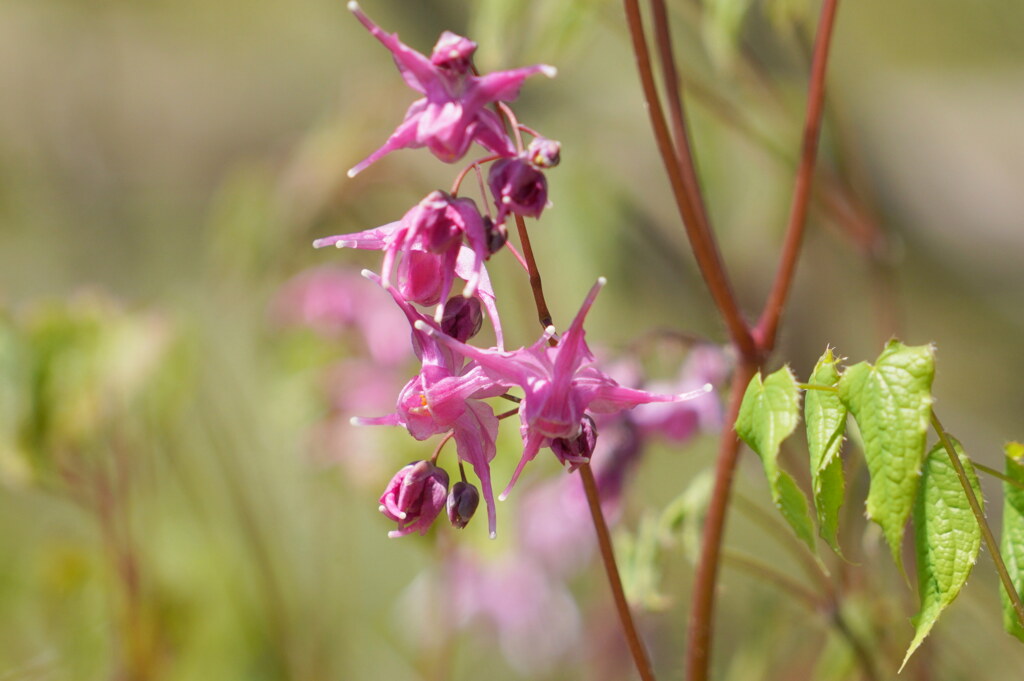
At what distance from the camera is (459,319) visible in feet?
1.35

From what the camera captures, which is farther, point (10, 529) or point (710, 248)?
point (10, 529)

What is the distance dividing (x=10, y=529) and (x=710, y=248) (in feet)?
6.93

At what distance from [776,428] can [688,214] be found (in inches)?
5.7

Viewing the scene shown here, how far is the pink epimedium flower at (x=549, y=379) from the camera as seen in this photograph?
0.38 meters

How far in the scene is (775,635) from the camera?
942 millimetres

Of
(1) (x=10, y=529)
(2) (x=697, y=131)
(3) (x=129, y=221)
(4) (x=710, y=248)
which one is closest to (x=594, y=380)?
(4) (x=710, y=248)

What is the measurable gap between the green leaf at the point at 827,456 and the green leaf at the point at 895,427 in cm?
2

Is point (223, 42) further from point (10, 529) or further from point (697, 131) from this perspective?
point (697, 131)

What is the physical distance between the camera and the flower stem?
44cm

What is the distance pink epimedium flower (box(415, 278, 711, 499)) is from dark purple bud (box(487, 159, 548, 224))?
40mm

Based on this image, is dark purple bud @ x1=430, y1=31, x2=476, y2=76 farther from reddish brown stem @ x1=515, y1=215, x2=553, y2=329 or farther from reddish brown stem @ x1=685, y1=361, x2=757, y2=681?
reddish brown stem @ x1=685, y1=361, x2=757, y2=681

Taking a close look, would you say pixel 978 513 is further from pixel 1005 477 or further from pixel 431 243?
pixel 431 243

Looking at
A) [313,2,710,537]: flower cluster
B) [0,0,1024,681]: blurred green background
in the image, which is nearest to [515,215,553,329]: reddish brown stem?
[313,2,710,537]: flower cluster

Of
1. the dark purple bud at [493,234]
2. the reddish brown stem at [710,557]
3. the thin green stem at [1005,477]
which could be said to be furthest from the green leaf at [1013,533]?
the dark purple bud at [493,234]
